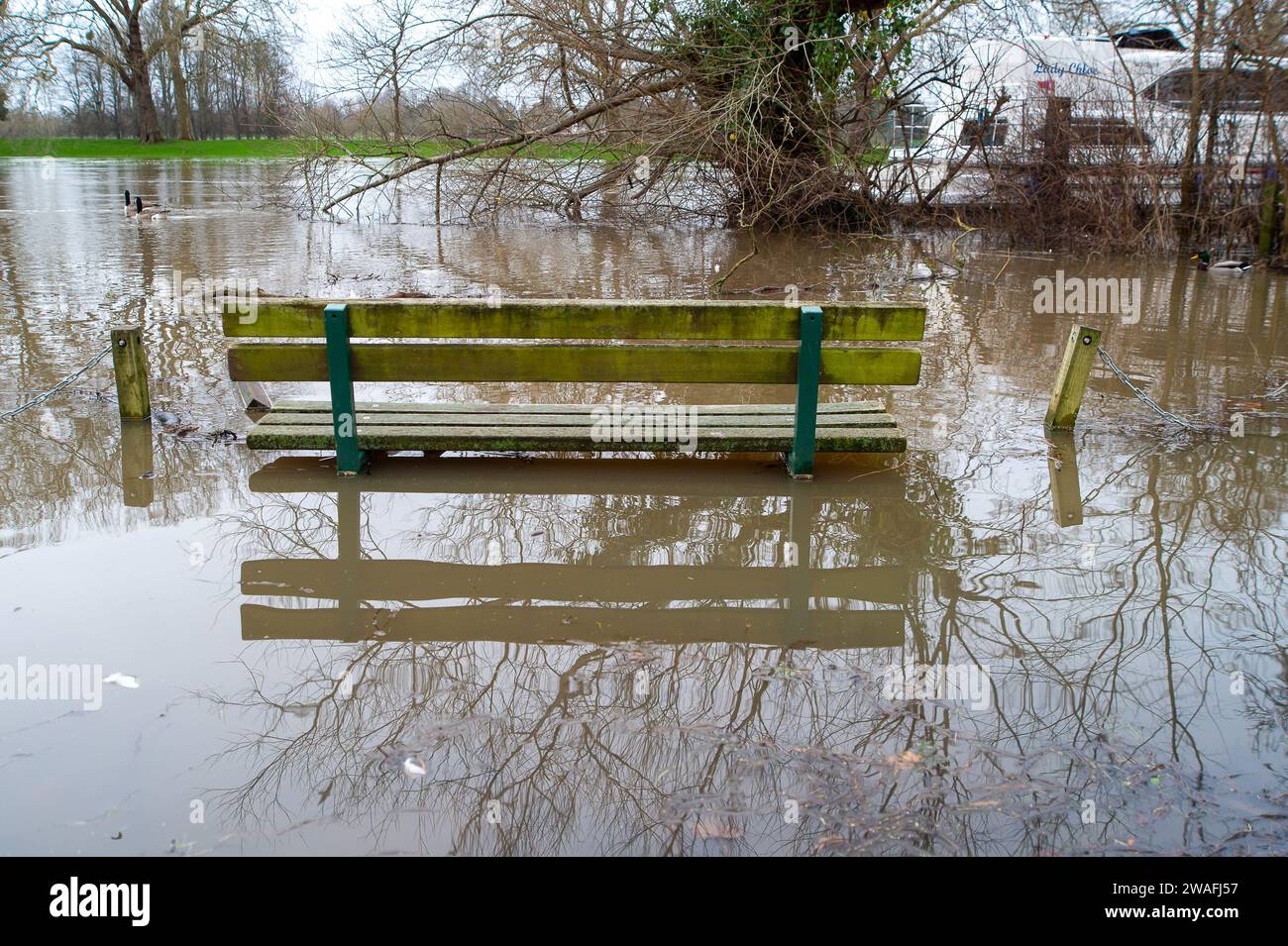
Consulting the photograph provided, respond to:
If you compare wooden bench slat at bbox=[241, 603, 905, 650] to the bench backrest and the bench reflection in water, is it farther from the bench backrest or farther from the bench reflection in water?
the bench backrest

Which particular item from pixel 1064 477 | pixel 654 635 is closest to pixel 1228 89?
pixel 1064 477

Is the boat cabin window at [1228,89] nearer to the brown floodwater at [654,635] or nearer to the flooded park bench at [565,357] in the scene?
the brown floodwater at [654,635]

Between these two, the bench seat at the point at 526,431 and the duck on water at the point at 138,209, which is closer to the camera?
the bench seat at the point at 526,431

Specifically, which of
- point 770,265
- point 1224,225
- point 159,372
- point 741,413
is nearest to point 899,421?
point 741,413

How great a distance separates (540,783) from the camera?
3492 millimetres

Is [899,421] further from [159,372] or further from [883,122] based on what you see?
[883,122]

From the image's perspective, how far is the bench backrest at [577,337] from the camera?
Result: 19.9 ft

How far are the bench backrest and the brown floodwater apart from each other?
0.62m

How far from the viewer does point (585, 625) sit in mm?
4566

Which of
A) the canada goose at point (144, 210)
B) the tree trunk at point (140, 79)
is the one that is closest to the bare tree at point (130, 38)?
the tree trunk at point (140, 79)

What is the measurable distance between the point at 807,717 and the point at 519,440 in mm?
2965

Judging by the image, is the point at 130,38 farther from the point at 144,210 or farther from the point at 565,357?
the point at 565,357
